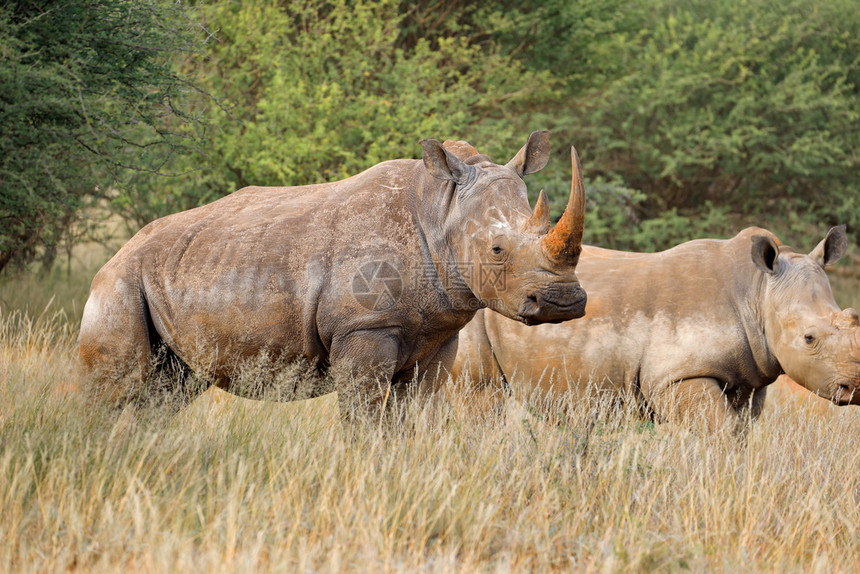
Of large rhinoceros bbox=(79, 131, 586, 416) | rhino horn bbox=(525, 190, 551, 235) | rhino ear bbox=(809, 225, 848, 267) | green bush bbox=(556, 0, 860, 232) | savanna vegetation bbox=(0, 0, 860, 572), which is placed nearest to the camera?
savanna vegetation bbox=(0, 0, 860, 572)

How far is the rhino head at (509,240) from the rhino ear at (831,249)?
8.03 feet

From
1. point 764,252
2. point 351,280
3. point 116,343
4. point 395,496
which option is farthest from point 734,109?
point 395,496

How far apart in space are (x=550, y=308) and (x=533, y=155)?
97 cm

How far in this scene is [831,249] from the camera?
614cm

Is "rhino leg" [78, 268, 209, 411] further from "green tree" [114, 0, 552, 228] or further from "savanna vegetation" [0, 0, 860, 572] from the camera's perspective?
"green tree" [114, 0, 552, 228]

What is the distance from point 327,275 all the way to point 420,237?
46cm

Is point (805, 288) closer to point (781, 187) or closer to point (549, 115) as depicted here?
point (549, 115)

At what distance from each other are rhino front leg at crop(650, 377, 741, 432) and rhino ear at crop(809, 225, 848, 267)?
1.03 m

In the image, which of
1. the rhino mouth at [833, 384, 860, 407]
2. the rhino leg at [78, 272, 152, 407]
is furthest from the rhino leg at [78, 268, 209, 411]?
the rhino mouth at [833, 384, 860, 407]

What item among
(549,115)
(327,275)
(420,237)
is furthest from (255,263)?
(549,115)

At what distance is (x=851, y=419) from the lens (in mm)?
6270

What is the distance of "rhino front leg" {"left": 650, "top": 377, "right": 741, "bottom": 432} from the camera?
5.69 metres

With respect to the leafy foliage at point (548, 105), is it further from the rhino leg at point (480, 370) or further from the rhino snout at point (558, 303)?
the rhino snout at point (558, 303)

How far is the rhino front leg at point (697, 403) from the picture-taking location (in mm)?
5691
